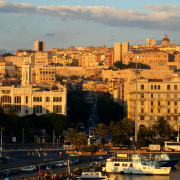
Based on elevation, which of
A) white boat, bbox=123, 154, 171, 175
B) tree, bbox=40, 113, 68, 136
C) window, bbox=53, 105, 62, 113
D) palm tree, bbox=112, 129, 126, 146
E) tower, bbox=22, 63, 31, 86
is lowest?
white boat, bbox=123, 154, 171, 175

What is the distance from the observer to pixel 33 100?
111m

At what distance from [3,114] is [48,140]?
10.4 metres

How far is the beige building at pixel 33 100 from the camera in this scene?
363 ft

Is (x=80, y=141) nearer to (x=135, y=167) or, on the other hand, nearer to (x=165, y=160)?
(x=135, y=167)

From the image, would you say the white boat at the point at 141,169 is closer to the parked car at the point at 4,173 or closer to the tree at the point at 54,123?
the parked car at the point at 4,173

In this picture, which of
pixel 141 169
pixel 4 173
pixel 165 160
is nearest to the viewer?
pixel 4 173

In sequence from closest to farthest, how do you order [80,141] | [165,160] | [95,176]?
[95,176] < [165,160] < [80,141]

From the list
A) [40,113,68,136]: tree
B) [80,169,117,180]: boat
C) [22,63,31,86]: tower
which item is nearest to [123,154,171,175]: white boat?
[80,169,117,180]: boat

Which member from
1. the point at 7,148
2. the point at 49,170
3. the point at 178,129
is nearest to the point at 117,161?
the point at 49,170

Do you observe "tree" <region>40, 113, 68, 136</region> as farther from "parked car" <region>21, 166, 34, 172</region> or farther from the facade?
"parked car" <region>21, 166, 34, 172</region>

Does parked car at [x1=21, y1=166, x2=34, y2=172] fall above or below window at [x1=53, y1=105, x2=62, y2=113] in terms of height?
below

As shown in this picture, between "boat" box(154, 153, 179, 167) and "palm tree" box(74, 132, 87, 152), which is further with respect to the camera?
"palm tree" box(74, 132, 87, 152)

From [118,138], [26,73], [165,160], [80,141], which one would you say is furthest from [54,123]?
[165,160]

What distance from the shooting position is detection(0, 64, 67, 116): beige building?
110625mm
